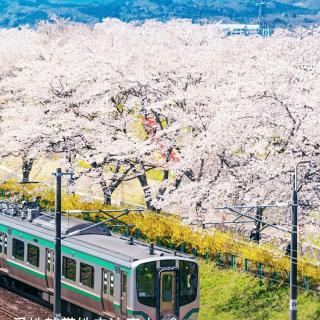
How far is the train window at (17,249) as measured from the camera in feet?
84.0

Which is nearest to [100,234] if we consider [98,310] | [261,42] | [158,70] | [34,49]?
[98,310]

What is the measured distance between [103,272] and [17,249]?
509 centimetres

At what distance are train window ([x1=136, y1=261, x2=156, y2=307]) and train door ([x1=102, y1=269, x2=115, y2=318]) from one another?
42.0 inches

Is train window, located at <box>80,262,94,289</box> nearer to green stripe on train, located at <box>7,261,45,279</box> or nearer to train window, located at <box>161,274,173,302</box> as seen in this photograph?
green stripe on train, located at <box>7,261,45,279</box>

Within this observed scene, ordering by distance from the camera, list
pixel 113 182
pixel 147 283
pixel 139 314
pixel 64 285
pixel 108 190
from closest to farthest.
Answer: pixel 139 314 < pixel 147 283 < pixel 64 285 < pixel 108 190 < pixel 113 182

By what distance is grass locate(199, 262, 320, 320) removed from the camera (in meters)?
23.1

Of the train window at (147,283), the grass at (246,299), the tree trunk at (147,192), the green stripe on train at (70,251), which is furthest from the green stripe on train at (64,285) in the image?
the tree trunk at (147,192)

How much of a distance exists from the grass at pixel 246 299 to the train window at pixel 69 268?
402cm

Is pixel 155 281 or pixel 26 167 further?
pixel 26 167

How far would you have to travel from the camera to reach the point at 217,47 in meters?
42.2

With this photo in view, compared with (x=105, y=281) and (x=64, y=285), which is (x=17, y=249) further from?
(x=105, y=281)

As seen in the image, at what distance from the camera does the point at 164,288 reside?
2094 centimetres

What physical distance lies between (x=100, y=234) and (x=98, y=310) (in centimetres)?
303

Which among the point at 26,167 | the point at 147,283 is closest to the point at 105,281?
the point at 147,283
